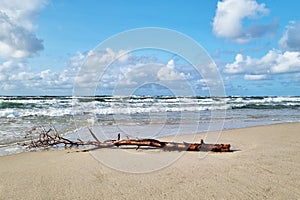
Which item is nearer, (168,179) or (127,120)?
(168,179)

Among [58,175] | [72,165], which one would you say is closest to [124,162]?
[72,165]

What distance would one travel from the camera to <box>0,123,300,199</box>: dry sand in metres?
3.25

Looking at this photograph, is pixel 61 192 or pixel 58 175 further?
pixel 58 175

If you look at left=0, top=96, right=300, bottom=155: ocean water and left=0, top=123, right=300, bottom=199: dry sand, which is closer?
left=0, top=123, right=300, bottom=199: dry sand

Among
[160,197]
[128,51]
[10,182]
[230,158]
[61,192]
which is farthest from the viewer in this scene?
[128,51]

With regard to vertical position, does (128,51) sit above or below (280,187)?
above

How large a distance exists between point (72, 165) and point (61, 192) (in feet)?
4.50

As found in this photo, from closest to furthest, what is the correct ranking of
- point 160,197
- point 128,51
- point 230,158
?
point 160,197 < point 230,158 < point 128,51

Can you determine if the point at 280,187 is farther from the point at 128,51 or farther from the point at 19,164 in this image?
the point at 19,164

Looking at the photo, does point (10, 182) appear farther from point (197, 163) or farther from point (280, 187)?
point (280, 187)

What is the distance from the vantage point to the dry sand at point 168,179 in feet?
10.7

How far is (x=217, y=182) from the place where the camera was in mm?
3574

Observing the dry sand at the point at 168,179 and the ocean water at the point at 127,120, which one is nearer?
the dry sand at the point at 168,179

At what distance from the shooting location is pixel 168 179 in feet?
12.3
